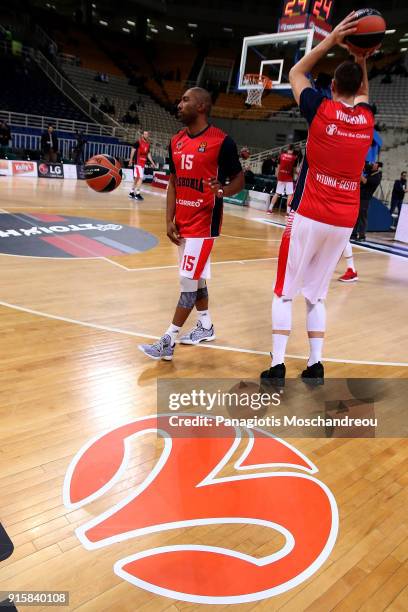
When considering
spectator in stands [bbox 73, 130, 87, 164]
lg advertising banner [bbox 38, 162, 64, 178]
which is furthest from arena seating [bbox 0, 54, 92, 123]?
lg advertising banner [bbox 38, 162, 64, 178]

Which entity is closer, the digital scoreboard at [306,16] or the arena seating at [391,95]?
the digital scoreboard at [306,16]

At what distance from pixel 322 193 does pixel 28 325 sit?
2597 mm

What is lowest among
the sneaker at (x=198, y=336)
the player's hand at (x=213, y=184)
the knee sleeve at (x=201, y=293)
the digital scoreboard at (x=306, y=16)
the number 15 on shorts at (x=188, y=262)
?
the sneaker at (x=198, y=336)

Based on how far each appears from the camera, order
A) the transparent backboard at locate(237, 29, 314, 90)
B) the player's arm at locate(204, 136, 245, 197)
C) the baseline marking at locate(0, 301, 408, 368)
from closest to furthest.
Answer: the player's arm at locate(204, 136, 245, 197)
the baseline marking at locate(0, 301, 408, 368)
the transparent backboard at locate(237, 29, 314, 90)

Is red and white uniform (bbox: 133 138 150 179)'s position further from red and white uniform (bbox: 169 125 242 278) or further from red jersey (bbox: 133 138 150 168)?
red and white uniform (bbox: 169 125 242 278)

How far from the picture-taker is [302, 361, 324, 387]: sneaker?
3246mm

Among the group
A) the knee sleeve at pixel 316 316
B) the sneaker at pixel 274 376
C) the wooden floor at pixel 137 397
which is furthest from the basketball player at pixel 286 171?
the sneaker at pixel 274 376

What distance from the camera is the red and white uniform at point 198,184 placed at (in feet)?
10.4

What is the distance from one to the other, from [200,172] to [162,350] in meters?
1.32

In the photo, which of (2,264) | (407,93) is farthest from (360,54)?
(407,93)

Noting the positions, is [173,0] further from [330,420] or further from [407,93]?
[330,420]

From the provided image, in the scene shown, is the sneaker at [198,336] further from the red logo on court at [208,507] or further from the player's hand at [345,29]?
the player's hand at [345,29]

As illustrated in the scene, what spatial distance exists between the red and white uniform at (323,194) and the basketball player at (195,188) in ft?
1.82

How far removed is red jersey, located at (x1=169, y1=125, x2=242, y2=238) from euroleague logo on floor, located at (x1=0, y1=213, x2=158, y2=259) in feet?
11.0
